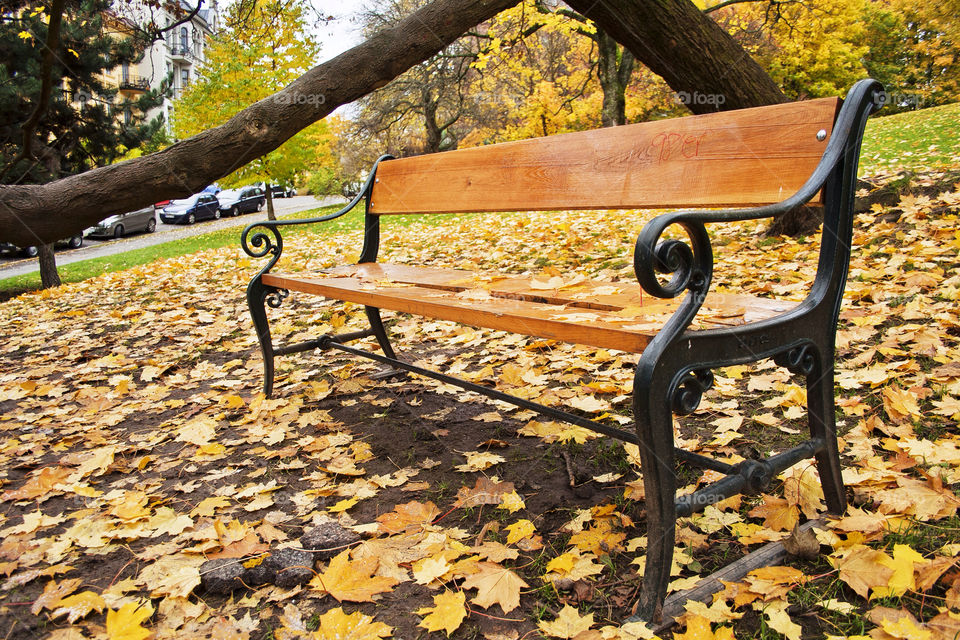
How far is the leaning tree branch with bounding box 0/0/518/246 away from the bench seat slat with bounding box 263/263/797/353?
2.55 meters

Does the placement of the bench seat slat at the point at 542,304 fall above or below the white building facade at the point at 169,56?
below

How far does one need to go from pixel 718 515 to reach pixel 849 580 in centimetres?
42

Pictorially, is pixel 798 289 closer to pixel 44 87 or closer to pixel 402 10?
pixel 44 87

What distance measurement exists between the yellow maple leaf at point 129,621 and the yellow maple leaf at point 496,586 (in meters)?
0.79

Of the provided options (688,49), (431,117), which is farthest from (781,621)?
(431,117)

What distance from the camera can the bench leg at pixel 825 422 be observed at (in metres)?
1.74

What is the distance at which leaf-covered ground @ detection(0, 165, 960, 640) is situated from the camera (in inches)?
61.2

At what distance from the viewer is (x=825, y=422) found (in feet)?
5.78

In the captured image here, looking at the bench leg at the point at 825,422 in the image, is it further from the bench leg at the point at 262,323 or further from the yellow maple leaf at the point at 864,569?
the bench leg at the point at 262,323

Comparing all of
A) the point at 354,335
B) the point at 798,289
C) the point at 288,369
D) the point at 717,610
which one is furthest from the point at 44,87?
the point at 717,610

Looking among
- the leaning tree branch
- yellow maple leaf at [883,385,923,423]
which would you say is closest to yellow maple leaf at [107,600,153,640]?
yellow maple leaf at [883,385,923,423]

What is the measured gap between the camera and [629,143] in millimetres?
2211

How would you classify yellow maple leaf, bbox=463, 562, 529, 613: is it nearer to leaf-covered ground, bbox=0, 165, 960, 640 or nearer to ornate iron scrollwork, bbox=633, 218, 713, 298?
leaf-covered ground, bbox=0, 165, 960, 640

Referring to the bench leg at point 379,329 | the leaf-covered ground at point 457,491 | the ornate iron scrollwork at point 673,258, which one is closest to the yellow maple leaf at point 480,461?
the leaf-covered ground at point 457,491
